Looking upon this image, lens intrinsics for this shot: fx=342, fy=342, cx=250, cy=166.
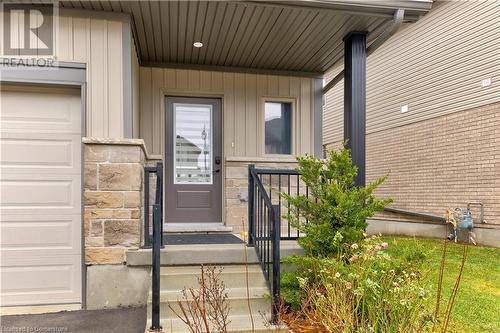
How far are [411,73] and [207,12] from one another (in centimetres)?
653

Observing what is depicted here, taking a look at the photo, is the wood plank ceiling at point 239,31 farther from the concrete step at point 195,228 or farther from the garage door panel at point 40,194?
the concrete step at point 195,228

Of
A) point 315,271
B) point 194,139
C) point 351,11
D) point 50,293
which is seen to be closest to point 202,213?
point 194,139

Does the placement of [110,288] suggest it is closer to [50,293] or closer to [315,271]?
[50,293]

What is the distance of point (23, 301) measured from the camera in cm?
329

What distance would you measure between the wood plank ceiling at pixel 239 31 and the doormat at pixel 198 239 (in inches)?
94.0

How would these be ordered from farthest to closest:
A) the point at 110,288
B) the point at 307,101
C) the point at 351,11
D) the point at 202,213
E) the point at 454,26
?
the point at 454,26 < the point at 307,101 < the point at 202,213 < the point at 351,11 < the point at 110,288

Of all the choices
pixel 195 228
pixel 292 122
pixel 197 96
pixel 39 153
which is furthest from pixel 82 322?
pixel 292 122

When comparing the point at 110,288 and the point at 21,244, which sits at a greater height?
the point at 21,244

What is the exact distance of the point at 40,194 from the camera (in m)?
3.37

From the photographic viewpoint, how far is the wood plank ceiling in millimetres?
3404

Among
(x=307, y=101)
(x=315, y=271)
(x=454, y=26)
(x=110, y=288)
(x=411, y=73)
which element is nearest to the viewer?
(x=315, y=271)

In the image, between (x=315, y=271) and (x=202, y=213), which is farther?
(x=202, y=213)

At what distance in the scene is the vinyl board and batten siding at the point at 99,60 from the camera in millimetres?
3340

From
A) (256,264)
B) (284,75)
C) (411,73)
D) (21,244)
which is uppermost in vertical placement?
(411,73)
